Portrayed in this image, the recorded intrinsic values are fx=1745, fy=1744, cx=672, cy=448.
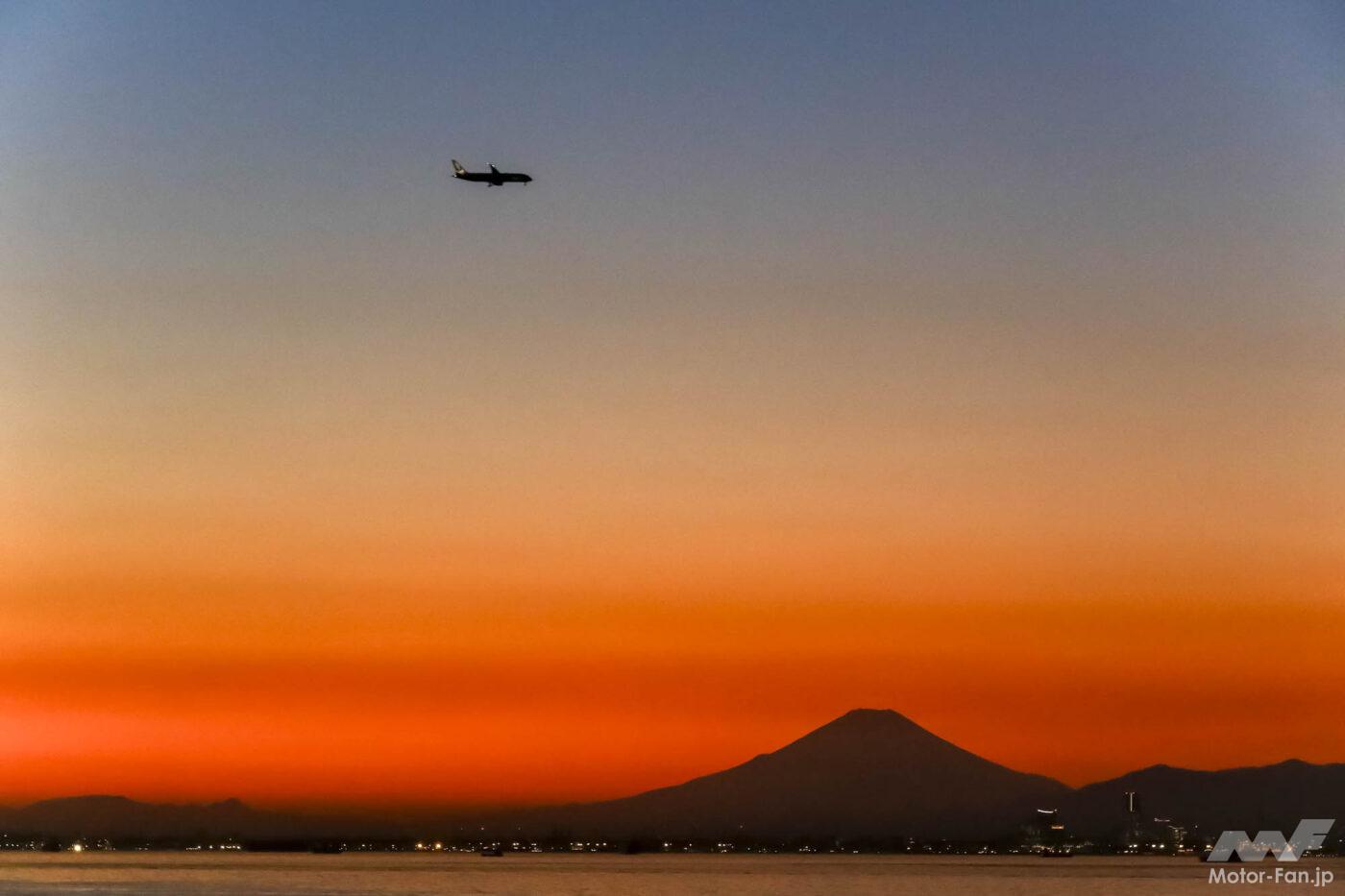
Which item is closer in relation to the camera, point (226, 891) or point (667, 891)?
point (226, 891)

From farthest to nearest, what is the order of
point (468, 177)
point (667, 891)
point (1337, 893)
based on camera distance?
point (667, 891) < point (1337, 893) < point (468, 177)

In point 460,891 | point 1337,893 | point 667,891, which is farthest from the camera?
Result: point 667,891

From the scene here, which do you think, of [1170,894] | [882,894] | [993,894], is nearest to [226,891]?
[882,894]

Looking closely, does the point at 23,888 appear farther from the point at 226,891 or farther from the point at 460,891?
the point at 460,891

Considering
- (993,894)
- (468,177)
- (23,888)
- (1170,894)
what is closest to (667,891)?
(993,894)

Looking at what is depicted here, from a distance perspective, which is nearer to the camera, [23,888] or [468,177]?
[468,177]

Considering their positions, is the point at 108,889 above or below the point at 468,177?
below

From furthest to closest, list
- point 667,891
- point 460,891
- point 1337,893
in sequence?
point 667,891, point 460,891, point 1337,893

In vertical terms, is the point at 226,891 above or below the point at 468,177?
below

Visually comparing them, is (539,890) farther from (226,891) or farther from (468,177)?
(468,177)
